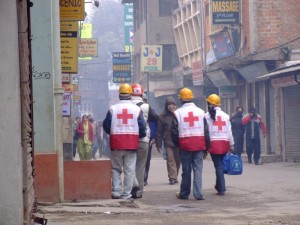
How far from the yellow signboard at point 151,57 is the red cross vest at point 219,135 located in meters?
30.4

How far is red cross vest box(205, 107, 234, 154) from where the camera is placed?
1617 cm

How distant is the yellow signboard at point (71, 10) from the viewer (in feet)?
51.9

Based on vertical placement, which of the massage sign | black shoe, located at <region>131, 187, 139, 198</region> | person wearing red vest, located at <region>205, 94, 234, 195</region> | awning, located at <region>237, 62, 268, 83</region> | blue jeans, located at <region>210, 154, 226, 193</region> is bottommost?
black shoe, located at <region>131, 187, 139, 198</region>

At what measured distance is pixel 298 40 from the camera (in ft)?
112

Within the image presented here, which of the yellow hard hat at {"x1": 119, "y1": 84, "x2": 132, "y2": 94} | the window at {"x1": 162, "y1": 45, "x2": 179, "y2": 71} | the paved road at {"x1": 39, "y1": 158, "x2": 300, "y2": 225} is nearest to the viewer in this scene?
the paved road at {"x1": 39, "y1": 158, "x2": 300, "y2": 225}

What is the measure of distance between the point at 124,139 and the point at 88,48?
3323 centimetres

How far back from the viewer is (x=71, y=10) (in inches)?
632

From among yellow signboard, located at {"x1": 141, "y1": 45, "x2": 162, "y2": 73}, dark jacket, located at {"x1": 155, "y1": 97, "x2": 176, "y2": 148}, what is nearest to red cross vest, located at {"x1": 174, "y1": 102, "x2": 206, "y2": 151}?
dark jacket, located at {"x1": 155, "y1": 97, "x2": 176, "y2": 148}

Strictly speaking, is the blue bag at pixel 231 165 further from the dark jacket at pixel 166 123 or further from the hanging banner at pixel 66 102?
the hanging banner at pixel 66 102

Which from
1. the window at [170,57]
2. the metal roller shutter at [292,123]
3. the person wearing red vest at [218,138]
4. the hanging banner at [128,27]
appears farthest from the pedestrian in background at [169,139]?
the hanging banner at [128,27]

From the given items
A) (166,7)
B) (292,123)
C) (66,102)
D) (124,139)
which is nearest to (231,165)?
(124,139)

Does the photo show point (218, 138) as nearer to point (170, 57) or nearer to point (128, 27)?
point (170, 57)

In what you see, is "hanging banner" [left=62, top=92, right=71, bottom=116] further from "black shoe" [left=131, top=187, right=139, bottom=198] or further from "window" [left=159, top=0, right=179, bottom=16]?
"window" [left=159, top=0, right=179, bottom=16]

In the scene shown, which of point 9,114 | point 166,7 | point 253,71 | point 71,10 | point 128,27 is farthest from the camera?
point 128,27
